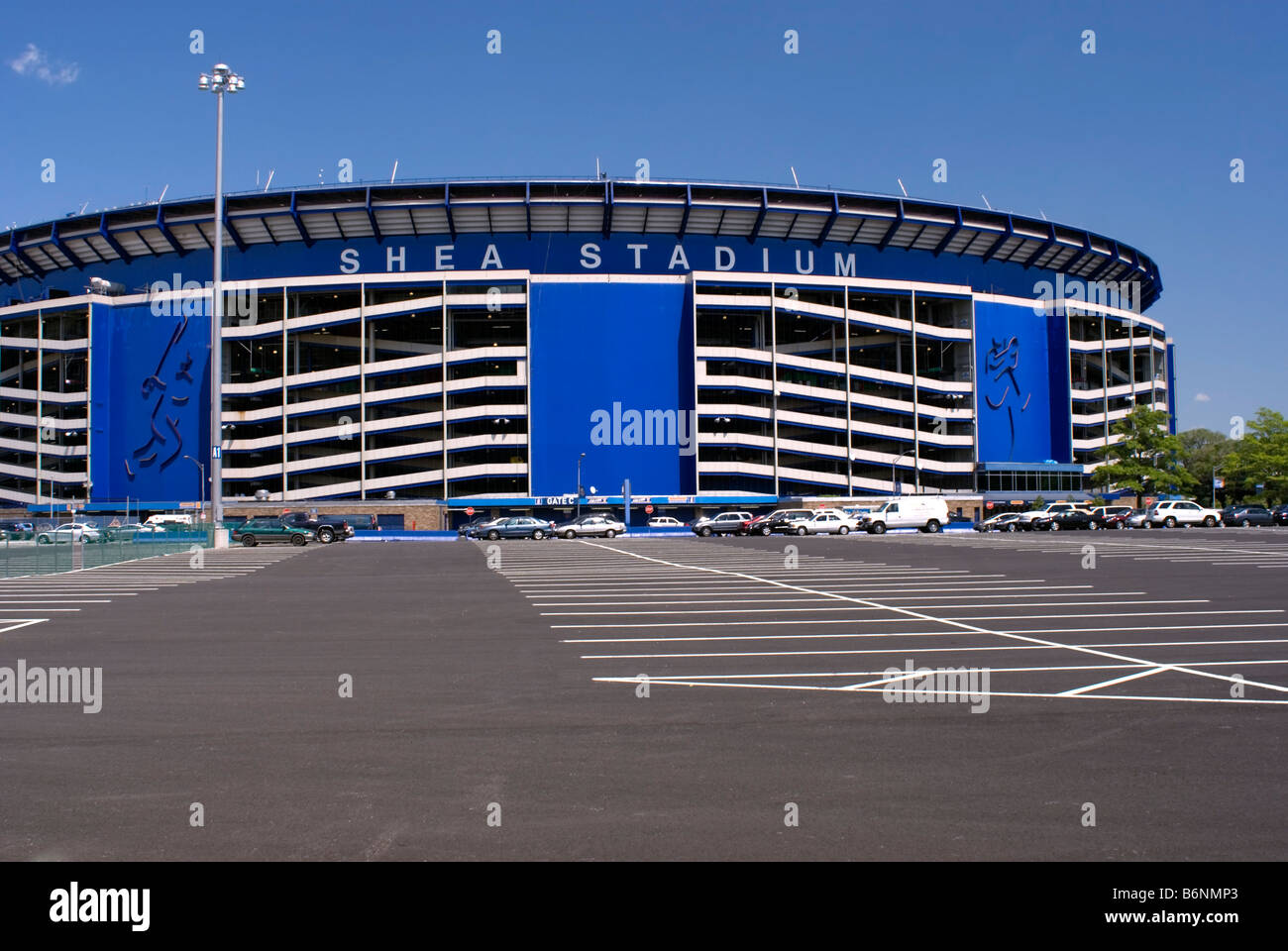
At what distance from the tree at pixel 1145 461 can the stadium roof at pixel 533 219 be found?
18.7 m

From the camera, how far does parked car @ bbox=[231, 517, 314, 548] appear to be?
49.7 meters

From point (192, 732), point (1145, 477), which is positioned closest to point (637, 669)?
point (192, 732)

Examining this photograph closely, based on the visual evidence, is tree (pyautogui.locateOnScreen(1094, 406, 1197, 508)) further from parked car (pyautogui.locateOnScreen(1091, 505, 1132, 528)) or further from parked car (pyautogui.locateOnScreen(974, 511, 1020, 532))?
parked car (pyautogui.locateOnScreen(974, 511, 1020, 532))

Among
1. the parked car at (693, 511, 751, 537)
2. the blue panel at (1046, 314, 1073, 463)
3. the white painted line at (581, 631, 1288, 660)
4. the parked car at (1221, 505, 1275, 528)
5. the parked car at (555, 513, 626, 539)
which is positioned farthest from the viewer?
the blue panel at (1046, 314, 1073, 463)

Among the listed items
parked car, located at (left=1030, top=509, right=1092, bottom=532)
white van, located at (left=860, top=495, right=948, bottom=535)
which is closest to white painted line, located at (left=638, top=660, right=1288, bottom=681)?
white van, located at (left=860, top=495, right=948, bottom=535)

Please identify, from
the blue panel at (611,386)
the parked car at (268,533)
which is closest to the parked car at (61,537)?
the parked car at (268,533)

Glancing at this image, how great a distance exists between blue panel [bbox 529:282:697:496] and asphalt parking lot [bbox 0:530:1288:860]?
60745 millimetres

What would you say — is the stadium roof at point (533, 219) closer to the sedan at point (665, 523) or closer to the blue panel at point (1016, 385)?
the blue panel at point (1016, 385)

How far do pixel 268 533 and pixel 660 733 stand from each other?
1882 inches

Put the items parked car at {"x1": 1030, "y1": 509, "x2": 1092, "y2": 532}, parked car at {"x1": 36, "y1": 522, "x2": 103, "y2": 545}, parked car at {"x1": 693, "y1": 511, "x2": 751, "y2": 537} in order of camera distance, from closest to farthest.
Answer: parked car at {"x1": 36, "y1": 522, "x2": 103, "y2": 545} → parked car at {"x1": 693, "y1": 511, "x2": 751, "y2": 537} → parked car at {"x1": 1030, "y1": 509, "x2": 1092, "y2": 532}

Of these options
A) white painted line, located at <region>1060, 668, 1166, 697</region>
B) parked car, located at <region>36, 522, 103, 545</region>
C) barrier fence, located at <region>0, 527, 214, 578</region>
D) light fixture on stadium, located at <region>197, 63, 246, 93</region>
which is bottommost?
white painted line, located at <region>1060, 668, 1166, 697</region>
